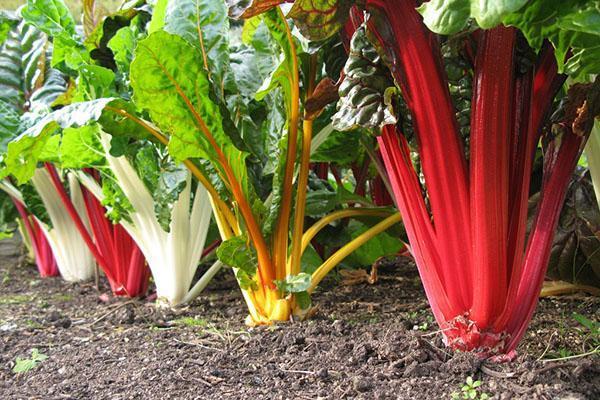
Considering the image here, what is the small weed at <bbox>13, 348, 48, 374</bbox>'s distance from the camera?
1.45 meters

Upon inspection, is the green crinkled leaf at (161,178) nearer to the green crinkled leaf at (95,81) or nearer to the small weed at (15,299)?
the green crinkled leaf at (95,81)

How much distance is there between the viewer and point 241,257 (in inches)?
A: 62.4

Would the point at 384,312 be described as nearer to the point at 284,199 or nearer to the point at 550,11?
the point at 284,199

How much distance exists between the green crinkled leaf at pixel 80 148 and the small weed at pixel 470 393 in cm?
140

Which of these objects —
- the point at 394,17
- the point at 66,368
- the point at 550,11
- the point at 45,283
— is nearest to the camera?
the point at 550,11

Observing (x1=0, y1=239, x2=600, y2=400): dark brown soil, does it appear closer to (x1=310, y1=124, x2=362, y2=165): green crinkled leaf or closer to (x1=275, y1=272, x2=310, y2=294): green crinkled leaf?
(x1=275, y1=272, x2=310, y2=294): green crinkled leaf

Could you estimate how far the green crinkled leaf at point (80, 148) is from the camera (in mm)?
1980

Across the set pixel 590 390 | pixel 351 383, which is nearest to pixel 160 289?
pixel 351 383

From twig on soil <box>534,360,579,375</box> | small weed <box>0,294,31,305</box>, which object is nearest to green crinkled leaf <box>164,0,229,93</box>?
twig on soil <box>534,360,579,375</box>

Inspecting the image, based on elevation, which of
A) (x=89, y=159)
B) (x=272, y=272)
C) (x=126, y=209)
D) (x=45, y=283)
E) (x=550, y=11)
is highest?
(x=550, y=11)

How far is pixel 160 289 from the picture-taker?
2.07m

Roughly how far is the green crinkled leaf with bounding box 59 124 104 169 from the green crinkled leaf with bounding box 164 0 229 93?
1.68 ft

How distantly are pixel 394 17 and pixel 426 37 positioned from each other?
2.7 inches

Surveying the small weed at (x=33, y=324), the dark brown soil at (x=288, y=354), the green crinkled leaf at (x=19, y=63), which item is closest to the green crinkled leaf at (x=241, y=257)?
the dark brown soil at (x=288, y=354)
